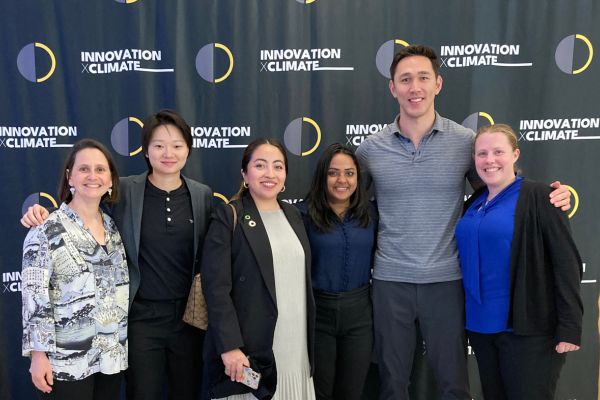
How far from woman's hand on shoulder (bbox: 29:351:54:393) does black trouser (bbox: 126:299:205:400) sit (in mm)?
341

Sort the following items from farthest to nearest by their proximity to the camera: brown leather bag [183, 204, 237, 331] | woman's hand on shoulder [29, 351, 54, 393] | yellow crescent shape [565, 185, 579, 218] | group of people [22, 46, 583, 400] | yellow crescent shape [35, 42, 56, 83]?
yellow crescent shape [565, 185, 579, 218] → yellow crescent shape [35, 42, 56, 83] → brown leather bag [183, 204, 237, 331] → group of people [22, 46, 583, 400] → woman's hand on shoulder [29, 351, 54, 393]

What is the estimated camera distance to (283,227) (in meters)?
2.11

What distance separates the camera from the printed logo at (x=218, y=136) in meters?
2.85

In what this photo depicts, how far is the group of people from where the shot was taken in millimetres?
1882

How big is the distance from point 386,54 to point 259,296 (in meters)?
1.76

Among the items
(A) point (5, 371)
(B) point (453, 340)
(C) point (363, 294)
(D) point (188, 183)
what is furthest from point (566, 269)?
(A) point (5, 371)

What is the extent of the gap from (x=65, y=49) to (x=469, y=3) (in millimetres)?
2569

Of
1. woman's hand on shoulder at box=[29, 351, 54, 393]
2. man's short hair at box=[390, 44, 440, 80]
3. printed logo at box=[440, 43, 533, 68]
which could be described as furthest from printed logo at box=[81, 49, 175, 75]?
printed logo at box=[440, 43, 533, 68]

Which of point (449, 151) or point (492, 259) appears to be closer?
point (492, 259)

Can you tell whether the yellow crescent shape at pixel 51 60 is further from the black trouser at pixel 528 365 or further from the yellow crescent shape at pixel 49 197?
the black trouser at pixel 528 365

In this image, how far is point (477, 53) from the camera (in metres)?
2.82

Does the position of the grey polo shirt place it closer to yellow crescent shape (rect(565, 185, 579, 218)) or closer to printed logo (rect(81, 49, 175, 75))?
yellow crescent shape (rect(565, 185, 579, 218))

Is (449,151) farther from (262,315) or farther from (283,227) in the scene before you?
(262,315)

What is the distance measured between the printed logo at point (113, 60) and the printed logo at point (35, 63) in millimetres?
204
